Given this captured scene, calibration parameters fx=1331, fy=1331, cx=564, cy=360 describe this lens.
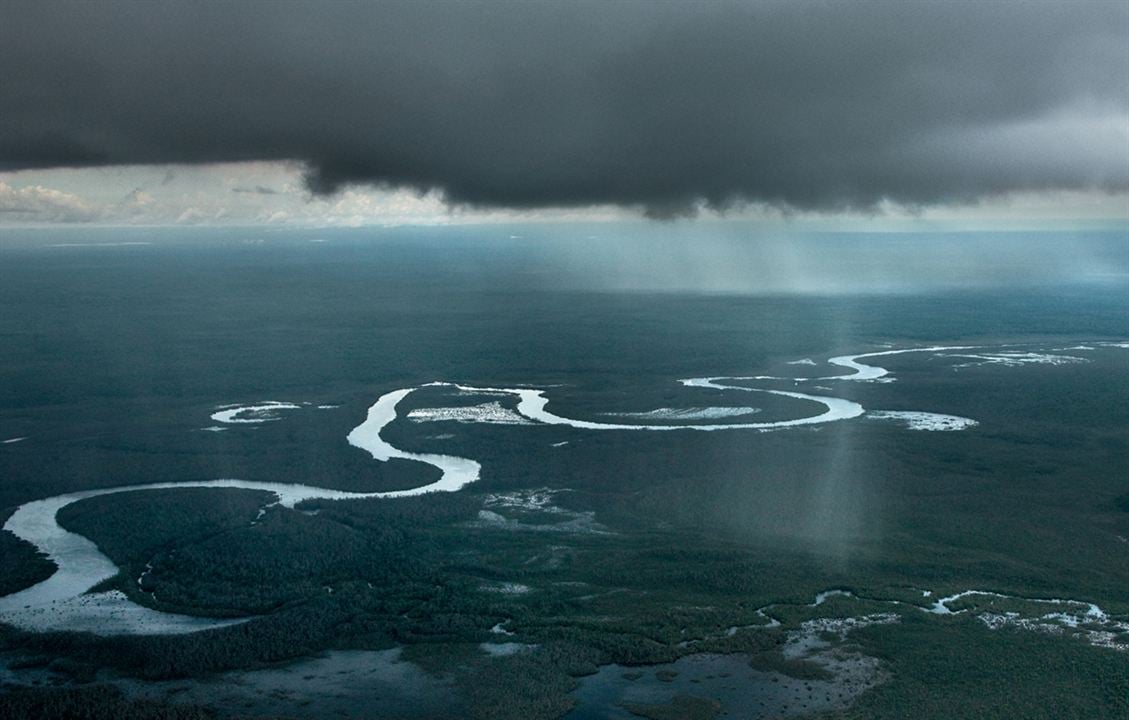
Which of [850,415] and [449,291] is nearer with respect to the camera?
[850,415]

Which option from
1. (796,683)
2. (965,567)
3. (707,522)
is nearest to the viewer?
(796,683)

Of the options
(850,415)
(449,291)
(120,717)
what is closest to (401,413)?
(850,415)

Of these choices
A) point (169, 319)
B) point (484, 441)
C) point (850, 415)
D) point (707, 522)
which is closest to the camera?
point (707, 522)

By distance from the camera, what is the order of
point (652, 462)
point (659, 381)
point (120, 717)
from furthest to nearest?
point (659, 381), point (652, 462), point (120, 717)

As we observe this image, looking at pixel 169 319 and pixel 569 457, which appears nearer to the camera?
pixel 569 457

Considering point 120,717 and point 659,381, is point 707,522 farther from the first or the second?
point 659,381

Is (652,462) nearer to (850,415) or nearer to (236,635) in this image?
(850,415)

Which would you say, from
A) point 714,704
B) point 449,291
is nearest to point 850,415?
point 714,704

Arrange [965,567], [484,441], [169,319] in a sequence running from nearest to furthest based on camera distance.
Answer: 1. [965,567]
2. [484,441]
3. [169,319]
